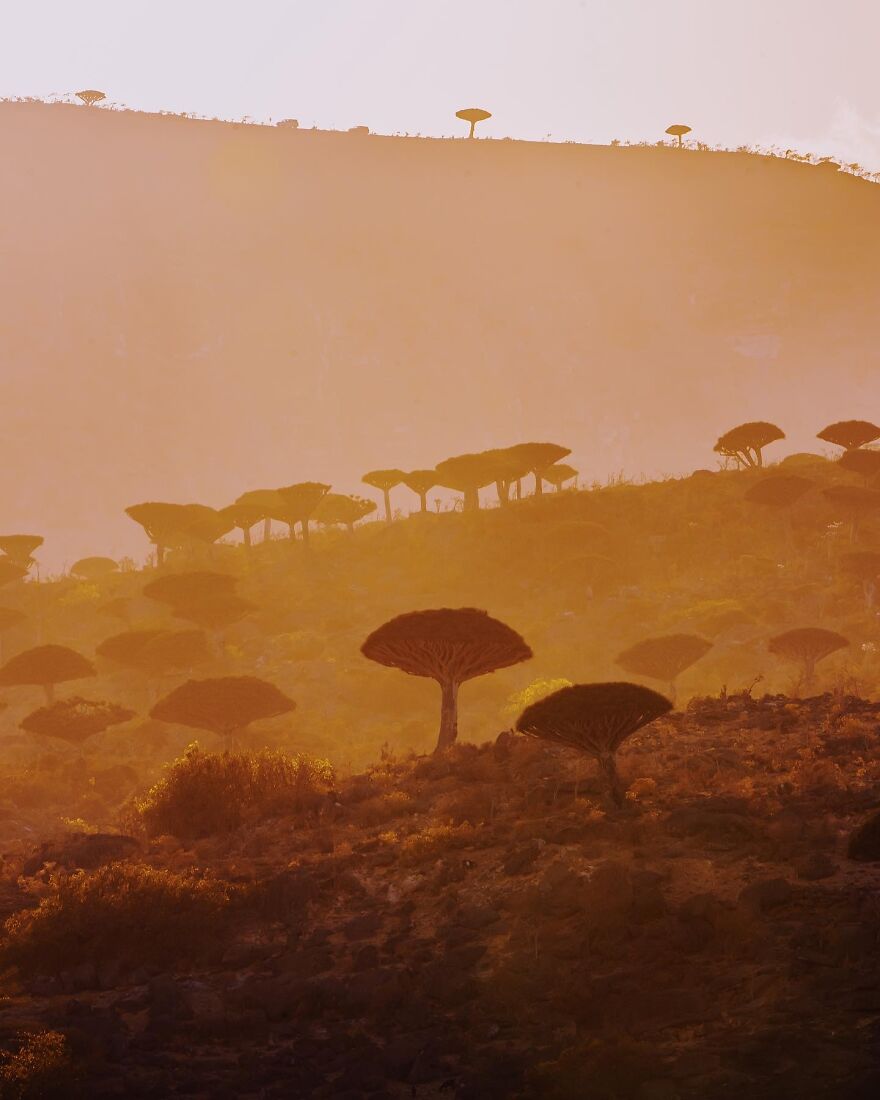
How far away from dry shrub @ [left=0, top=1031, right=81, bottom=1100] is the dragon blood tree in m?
15.0

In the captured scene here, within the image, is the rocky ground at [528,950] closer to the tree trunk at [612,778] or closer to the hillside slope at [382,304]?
the tree trunk at [612,778]

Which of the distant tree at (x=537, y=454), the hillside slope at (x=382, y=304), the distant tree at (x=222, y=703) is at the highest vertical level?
the hillside slope at (x=382, y=304)

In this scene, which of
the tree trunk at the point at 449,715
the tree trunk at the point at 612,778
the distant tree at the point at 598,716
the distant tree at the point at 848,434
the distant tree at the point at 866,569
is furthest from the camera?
the distant tree at the point at 848,434

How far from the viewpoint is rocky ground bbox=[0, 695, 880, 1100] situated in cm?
1283

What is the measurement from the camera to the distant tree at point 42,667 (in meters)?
47.6

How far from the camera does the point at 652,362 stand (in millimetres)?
143625

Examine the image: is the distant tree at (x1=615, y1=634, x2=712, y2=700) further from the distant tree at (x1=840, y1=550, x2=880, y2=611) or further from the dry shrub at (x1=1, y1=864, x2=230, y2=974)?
the dry shrub at (x1=1, y1=864, x2=230, y2=974)

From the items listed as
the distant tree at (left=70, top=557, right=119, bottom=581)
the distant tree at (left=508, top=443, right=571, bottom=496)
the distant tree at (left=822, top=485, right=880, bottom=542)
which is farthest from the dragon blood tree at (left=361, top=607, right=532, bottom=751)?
the distant tree at (left=70, top=557, right=119, bottom=581)

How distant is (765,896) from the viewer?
16.0 m

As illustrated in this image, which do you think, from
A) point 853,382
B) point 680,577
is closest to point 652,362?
point 853,382

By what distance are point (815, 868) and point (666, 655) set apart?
2692cm

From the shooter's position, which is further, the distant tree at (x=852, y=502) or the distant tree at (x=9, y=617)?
the distant tree at (x=9, y=617)

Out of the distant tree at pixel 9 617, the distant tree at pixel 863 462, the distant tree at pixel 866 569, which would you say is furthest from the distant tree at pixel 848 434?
the distant tree at pixel 9 617

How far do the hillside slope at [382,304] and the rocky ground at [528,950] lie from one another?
104 metres
